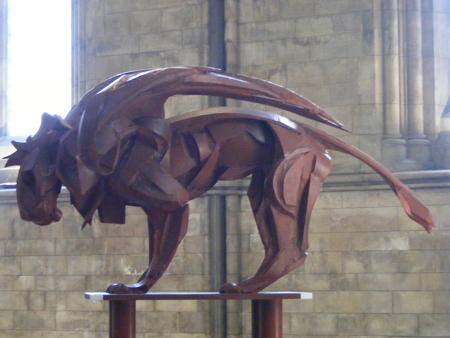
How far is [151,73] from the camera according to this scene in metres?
8.83

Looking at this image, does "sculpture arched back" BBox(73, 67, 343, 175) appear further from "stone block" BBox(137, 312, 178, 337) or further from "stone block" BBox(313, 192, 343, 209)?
"stone block" BBox(137, 312, 178, 337)

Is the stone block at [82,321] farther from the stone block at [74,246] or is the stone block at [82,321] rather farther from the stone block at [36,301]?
the stone block at [74,246]

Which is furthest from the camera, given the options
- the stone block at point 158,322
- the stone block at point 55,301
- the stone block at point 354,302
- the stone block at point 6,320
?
the stone block at point 6,320

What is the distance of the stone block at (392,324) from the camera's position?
1312 centimetres

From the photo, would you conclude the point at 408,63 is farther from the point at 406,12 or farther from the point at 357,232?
the point at 357,232

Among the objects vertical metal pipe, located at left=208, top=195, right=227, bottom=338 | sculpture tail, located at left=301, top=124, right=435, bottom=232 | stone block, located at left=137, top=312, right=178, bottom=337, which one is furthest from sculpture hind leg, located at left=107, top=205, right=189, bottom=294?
stone block, located at left=137, top=312, right=178, bottom=337

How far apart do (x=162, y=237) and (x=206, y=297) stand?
592 mm

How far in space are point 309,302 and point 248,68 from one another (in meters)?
2.59

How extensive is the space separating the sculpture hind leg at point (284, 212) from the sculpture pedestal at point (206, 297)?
0.31 feet

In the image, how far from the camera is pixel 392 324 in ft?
43.3

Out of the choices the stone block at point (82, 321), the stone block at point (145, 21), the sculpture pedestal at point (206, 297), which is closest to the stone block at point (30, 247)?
the stone block at point (82, 321)

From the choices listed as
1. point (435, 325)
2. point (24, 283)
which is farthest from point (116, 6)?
point (435, 325)

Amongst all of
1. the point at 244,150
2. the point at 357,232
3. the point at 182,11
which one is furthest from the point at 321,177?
the point at 182,11

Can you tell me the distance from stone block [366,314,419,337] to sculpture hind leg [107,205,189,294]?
4.62m
